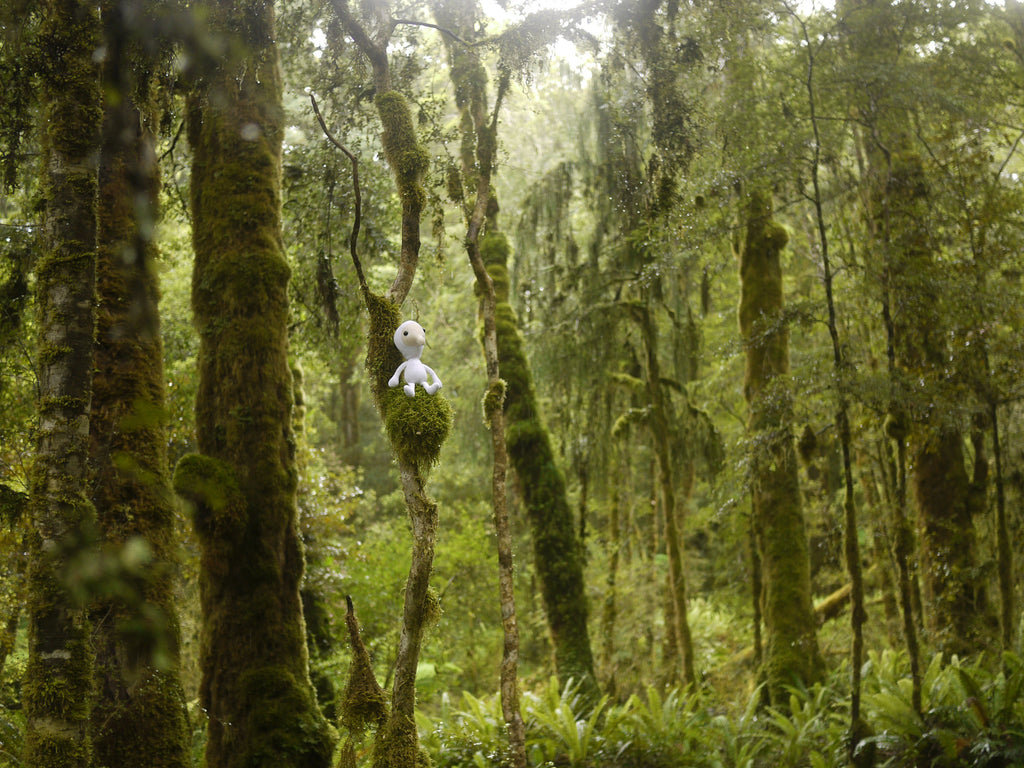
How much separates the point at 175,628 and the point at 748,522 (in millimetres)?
9165

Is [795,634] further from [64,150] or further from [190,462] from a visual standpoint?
[64,150]

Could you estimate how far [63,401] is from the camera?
11.8 feet

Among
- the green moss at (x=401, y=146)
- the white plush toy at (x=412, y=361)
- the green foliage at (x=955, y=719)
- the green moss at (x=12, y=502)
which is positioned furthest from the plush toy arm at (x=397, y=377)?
the green foliage at (x=955, y=719)

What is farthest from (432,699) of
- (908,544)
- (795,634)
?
(908,544)

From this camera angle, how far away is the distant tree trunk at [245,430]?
18.7ft

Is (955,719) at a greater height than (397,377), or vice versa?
(397,377)

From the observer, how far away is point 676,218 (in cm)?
829

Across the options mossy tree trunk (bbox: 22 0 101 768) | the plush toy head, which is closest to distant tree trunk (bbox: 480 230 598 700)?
the plush toy head

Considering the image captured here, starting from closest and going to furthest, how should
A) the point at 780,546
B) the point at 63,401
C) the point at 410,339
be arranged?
1. the point at 63,401
2. the point at 410,339
3. the point at 780,546

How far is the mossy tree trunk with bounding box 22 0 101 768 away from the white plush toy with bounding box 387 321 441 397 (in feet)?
5.02

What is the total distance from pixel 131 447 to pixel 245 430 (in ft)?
2.69

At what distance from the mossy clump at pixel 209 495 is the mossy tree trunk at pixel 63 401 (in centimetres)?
202

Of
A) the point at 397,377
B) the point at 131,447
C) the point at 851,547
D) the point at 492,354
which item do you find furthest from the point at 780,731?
the point at 131,447

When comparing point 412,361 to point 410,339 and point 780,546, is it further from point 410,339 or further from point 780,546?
point 780,546
